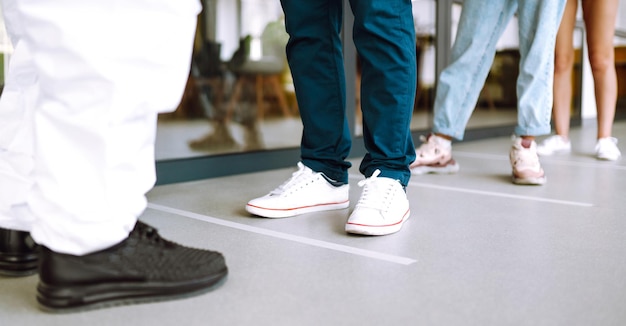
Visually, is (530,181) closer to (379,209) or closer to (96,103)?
(379,209)

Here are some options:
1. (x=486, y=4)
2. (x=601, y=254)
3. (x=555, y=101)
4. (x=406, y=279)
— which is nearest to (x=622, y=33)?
(x=555, y=101)

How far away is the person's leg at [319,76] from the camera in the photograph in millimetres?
1492

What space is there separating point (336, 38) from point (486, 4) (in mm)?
865

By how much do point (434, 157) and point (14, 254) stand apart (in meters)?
1.54

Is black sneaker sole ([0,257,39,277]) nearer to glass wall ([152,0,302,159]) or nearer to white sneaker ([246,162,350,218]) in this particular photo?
white sneaker ([246,162,350,218])

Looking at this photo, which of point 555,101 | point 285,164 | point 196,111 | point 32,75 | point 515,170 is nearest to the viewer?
point 32,75

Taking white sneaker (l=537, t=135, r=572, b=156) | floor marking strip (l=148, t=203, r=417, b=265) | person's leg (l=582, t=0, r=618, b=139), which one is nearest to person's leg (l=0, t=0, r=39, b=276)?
floor marking strip (l=148, t=203, r=417, b=265)

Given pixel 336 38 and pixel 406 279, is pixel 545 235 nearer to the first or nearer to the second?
pixel 406 279

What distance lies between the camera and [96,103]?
829mm

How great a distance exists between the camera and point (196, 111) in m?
2.21

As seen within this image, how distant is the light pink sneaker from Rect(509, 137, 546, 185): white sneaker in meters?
0.27

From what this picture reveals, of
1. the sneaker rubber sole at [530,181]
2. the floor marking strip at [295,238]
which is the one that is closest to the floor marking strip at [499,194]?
the sneaker rubber sole at [530,181]

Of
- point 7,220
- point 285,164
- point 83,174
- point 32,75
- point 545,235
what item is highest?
point 32,75

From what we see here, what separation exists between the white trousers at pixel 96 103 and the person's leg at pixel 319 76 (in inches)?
24.0
